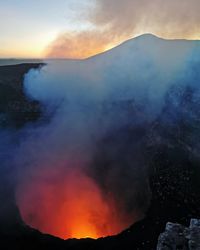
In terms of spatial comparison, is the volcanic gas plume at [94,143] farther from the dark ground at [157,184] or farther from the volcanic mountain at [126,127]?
the dark ground at [157,184]

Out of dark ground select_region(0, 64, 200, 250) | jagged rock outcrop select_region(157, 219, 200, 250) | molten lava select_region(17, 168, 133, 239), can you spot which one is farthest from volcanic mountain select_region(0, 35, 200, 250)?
jagged rock outcrop select_region(157, 219, 200, 250)

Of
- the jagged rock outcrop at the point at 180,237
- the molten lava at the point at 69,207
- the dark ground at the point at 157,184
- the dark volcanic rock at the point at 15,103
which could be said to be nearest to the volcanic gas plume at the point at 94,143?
the molten lava at the point at 69,207

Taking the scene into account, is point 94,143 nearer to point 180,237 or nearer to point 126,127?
point 126,127

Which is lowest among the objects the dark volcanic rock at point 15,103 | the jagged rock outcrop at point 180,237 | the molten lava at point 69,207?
the molten lava at point 69,207

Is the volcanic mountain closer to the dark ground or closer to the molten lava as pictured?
the dark ground

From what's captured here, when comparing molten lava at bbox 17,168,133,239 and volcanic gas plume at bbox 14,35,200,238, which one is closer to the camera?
molten lava at bbox 17,168,133,239

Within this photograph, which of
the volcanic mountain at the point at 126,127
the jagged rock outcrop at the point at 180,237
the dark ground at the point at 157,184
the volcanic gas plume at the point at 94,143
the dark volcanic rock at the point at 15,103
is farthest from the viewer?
the dark volcanic rock at the point at 15,103
